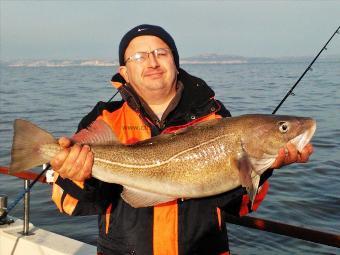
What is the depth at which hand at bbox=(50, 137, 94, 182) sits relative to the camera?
3146 millimetres

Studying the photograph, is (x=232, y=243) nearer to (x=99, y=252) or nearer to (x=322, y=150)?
(x=99, y=252)

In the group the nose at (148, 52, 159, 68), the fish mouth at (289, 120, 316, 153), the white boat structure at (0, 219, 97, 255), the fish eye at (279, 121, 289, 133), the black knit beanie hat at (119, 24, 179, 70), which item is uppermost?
the black knit beanie hat at (119, 24, 179, 70)

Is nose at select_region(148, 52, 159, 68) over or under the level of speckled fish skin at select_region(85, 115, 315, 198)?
Result: over

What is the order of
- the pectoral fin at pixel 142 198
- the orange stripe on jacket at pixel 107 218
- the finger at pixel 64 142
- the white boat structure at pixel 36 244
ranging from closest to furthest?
the finger at pixel 64 142 → the pectoral fin at pixel 142 198 → the orange stripe on jacket at pixel 107 218 → the white boat structure at pixel 36 244

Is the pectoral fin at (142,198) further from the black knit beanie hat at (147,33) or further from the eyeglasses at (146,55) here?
the black knit beanie hat at (147,33)

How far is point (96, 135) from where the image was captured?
3301 mm

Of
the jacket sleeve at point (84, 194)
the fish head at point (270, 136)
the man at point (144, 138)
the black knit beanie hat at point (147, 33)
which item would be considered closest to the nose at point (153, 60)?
the man at point (144, 138)

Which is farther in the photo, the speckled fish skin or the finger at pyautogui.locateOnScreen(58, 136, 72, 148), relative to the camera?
the speckled fish skin

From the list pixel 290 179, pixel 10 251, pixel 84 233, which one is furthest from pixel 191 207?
pixel 290 179

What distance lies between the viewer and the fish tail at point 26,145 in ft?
10.3

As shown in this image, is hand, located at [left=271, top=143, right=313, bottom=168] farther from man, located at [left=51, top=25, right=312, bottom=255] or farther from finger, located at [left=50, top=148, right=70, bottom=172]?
finger, located at [left=50, top=148, right=70, bottom=172]

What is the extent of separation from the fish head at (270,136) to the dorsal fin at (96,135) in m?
1.01

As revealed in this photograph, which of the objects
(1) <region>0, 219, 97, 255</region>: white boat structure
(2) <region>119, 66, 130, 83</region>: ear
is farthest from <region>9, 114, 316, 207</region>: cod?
(1) <region>0, 219, 97, 255</region>: white boat structure

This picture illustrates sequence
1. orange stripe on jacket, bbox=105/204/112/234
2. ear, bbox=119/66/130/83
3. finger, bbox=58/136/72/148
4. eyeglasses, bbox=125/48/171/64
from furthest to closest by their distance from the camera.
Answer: ear, bbox=119/66/130/83
eyeglasses, bbox=125/48/171/64
orange stripe on jacket, bbox=105/204/112/234
finger, bbox=58/136/72/148
